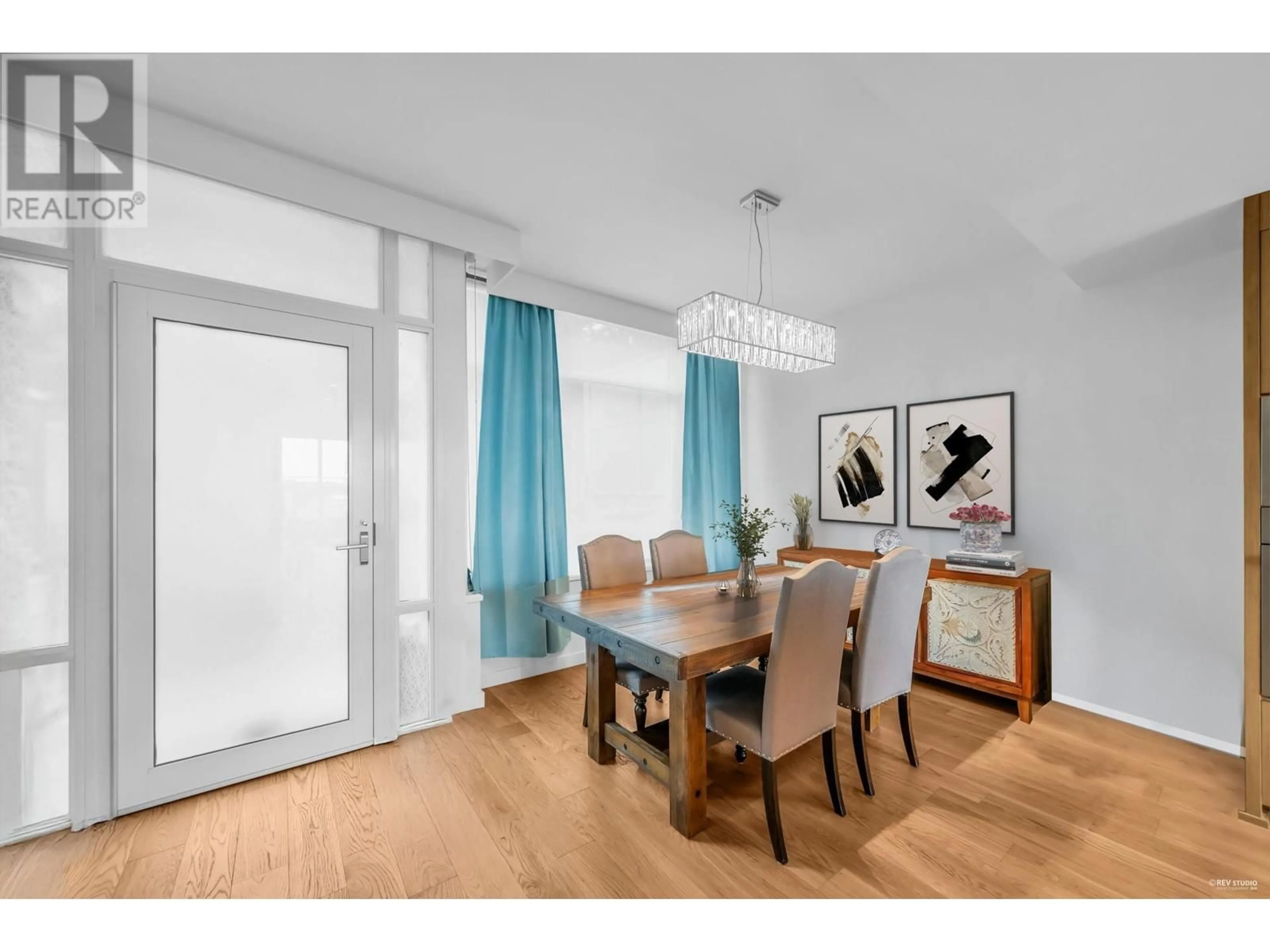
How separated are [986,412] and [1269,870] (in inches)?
92.4

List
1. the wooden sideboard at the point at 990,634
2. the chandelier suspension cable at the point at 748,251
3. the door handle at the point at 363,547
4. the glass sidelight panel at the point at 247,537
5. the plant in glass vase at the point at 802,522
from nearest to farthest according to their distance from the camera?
the glass sidelight panel at the point at 247,537 < the door handle at the point at 363,547 < the wooden sideboard at the point at 990,634 < the chandelier suspension cable at the point at 748,251 < the plant in glass vase at the point at 802,522

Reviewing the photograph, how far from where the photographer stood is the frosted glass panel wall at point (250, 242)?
6.87 ft

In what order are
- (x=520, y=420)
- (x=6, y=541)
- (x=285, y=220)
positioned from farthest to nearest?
(x=520, y=420), (x=285, y=220), (x=6, y=541)

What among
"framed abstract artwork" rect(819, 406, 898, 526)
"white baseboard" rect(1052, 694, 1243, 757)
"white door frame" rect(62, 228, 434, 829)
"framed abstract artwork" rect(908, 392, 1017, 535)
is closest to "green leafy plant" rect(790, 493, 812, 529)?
"framed abstract artwork" rect(819, 406, 898, 526)

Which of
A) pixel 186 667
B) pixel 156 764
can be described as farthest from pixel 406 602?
pixel 156 764

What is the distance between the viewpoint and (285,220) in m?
2.39

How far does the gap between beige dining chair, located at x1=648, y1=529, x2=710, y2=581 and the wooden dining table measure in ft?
1.11

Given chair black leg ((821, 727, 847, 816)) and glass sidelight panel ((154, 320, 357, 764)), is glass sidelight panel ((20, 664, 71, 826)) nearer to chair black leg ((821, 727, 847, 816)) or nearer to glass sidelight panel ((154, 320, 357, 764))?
glass sidelight panel ((154, 320, 357, 764))

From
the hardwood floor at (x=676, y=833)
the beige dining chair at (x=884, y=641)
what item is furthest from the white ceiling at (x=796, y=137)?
the hardwood floor at (x=676, y=833)

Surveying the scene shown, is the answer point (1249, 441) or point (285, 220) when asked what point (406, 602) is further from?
point (1249, 441)

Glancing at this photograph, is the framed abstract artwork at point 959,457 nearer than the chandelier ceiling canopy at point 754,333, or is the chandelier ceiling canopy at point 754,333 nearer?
the chandelier ceiling canopy at point 754,333

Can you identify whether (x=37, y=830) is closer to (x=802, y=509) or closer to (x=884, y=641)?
(x=884, y=641)

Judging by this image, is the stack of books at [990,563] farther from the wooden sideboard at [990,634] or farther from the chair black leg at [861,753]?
the chair black leg at [861,753]

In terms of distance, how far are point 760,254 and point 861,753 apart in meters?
2.72
